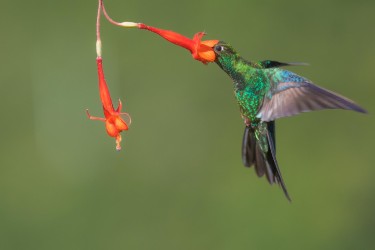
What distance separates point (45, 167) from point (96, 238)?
1.25m

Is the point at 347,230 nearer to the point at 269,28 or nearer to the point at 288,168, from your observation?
the point at 288,168

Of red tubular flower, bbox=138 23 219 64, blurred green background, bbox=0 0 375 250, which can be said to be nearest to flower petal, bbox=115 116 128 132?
red tubular flower, bbox=138 23 219 64

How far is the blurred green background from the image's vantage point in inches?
264

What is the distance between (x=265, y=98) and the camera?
3.34 m

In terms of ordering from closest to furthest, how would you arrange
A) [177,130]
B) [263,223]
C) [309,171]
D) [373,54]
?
[263,223], [309,171], [177,130], [373,54]

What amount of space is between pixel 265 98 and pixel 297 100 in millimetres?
284

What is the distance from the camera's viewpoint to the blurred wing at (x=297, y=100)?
2834mm

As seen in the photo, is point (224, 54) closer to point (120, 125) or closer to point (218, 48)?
point (218, 48)

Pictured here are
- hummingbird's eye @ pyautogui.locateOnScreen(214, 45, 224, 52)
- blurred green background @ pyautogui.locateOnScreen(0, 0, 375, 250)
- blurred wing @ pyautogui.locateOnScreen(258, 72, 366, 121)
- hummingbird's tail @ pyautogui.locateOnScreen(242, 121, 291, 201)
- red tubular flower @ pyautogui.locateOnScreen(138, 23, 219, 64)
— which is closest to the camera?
blurred wing @ pyautogui.locateOnScreen(258, 72, 366, 121)

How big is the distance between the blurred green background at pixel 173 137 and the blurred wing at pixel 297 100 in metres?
3.40

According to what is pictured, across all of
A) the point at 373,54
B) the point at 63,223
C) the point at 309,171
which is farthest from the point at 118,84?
the point at 373,54

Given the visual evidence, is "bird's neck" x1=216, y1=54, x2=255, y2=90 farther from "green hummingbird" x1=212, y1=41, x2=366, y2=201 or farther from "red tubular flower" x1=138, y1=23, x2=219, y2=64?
"red tubular flower" x1=138, y1=23, x2=219, y2=64

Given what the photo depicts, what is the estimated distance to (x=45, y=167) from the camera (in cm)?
753

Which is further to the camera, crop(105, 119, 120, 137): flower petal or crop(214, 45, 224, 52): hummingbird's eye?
Answer: crop(214, 45, 224, 52): hummingbird's eye
